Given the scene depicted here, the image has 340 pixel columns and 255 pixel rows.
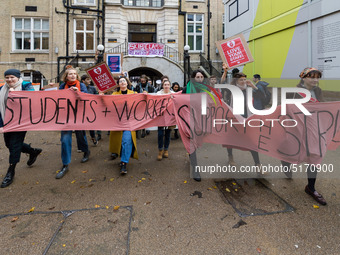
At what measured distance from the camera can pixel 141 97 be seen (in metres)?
3.99

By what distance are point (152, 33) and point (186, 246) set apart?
57.3ft

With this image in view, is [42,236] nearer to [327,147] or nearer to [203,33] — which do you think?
[327,147]

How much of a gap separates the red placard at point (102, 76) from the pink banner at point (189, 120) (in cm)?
152

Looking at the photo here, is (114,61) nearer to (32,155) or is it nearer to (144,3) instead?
(32,155)

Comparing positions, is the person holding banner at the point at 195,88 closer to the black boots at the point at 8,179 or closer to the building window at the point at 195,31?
the black boots at the point at 8,179

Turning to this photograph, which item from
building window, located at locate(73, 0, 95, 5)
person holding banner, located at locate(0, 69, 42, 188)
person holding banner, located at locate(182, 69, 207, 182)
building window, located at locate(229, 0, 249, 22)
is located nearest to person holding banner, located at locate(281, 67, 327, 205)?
person holding banner, located at locate(182, 69, 207, 182)

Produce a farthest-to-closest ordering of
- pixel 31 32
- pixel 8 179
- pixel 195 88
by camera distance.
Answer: pixel 31 32
pixel 195 88
pixel 8 179

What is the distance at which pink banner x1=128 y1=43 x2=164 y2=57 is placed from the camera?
14.2 meters

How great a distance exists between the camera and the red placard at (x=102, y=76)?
5.19m

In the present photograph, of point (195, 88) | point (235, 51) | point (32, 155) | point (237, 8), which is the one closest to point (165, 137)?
point (195, 88)

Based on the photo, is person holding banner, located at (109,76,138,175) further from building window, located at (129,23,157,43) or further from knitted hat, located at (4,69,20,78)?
building window, located at (129,23,157,43)

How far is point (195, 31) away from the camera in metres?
17.2

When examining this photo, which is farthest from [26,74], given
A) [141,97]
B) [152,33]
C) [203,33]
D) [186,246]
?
[186,246]

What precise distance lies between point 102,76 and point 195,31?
47.4 feet
